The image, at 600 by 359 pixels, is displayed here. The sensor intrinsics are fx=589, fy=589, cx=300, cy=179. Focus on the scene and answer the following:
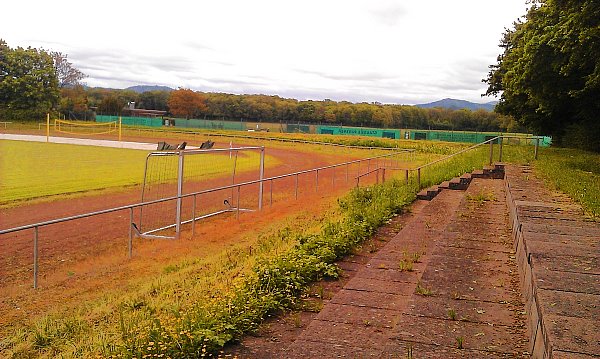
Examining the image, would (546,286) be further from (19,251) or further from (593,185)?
(19,251)

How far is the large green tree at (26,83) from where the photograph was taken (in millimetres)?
18072

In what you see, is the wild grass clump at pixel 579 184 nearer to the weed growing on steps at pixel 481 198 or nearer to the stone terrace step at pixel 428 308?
the weed growing on steps at pixel 481 198

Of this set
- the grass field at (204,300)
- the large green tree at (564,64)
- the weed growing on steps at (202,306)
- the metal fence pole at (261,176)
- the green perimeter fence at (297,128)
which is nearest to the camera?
the weed growing on steps at (202,306)

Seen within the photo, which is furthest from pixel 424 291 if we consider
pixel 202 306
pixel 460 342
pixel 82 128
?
pixel 82 128

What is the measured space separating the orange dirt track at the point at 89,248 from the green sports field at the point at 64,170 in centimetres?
232

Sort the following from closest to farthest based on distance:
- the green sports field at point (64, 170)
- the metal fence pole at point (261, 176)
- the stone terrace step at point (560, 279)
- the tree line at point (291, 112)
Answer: the stone terrace step at point (560, 279)
the metal fence pole at point (261, 176)
the green sports field at point (64, 170)
the tree line at point (291, 112)

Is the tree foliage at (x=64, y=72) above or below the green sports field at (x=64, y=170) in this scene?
above

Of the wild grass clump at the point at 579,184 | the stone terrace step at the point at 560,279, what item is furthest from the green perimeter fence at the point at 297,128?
the stone terrace step at the point at 560,279

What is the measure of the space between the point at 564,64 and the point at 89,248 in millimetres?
16412

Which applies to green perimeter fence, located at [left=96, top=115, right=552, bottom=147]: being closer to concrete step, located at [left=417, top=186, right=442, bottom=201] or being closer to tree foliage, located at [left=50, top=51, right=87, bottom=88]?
tree foliage, located at [left=50, top=51, right=87, bottom=88]

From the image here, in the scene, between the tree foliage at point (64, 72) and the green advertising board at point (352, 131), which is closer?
the tree foliage at point (64, 72)

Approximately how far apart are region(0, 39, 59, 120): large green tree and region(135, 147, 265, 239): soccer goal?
4921mm

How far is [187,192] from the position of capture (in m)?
20.4

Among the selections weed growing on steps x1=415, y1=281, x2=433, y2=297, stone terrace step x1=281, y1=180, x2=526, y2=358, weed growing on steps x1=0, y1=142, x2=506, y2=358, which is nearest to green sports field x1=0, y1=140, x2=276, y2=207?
weed growing on steps x1=0, y1=142, x2=506, y2=358
